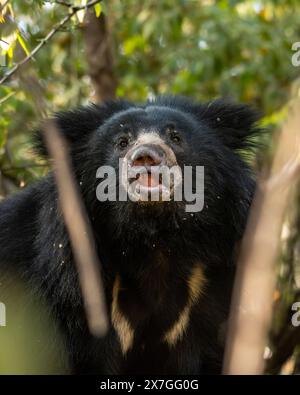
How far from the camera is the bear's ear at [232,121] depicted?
5269 mm

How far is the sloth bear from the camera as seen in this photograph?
4.80 meters

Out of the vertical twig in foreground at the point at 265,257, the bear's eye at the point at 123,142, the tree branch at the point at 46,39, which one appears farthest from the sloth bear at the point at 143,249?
the vertical twig in foreground at the point at 265,257

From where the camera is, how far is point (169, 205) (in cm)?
462

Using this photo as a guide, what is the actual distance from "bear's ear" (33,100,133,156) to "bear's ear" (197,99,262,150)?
1.61 feet

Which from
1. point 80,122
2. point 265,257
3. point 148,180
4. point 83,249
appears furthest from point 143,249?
point 265,257

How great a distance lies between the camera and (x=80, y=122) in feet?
17.1

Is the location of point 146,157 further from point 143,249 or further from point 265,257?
point 265,257

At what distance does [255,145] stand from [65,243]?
131 centimetres

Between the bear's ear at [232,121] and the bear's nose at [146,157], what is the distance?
0.85 metres

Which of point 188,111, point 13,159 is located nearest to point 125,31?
point 13,159

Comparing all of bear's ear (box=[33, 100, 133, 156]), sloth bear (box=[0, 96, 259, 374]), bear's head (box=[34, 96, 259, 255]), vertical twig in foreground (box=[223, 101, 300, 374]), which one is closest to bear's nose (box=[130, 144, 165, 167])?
bear's head (box=[34, 96, 259, 255])

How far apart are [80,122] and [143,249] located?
89cm

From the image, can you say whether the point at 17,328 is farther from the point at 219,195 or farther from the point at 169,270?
the point at 219,195

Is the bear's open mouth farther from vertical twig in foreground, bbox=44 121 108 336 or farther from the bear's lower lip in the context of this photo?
vertical twig in foreground, bbox=44 121 108 336
